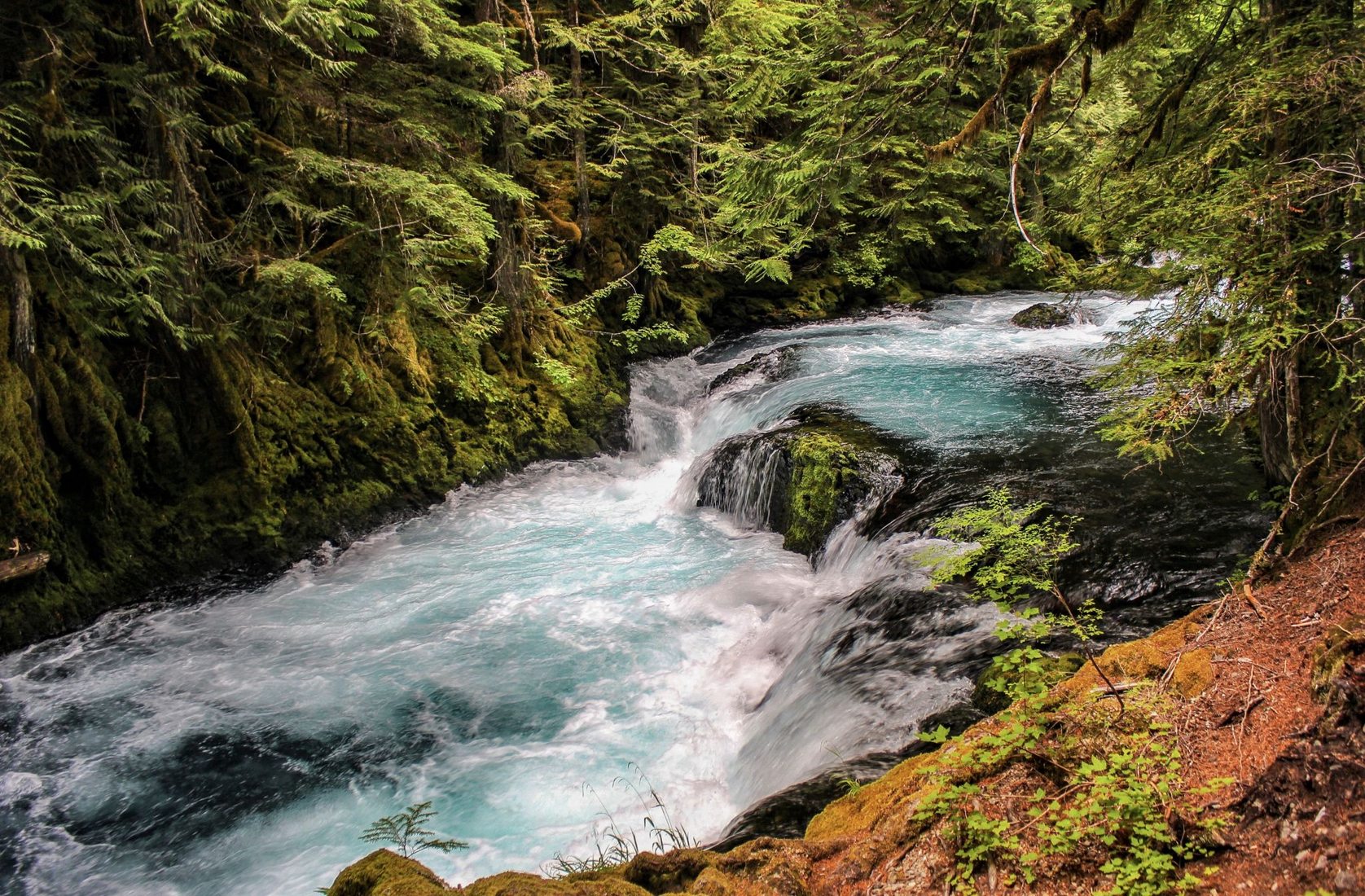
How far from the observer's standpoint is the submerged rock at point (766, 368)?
41.7 feet

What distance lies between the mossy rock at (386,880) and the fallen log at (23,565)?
554 centimetres

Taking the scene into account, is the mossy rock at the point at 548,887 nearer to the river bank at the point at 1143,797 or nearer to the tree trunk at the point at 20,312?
the river bank at the point at 1143,797

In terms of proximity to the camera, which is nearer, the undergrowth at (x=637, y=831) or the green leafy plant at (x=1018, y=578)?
the green leafy plant at (x=1018, y=578)

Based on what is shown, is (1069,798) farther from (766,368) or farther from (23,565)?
(766,368)

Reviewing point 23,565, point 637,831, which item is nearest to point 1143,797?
point 637,831

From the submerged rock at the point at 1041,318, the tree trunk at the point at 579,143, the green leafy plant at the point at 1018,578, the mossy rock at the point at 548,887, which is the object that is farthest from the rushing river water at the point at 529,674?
the tree trunk at the point at 579,143

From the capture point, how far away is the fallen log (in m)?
6.06

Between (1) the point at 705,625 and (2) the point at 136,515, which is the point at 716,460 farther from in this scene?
(2) the point at 136,515

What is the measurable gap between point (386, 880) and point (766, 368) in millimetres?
11201

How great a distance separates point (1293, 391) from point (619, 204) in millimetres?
13028

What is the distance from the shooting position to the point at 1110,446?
7.59m

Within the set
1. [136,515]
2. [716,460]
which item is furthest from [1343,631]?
[136,515]

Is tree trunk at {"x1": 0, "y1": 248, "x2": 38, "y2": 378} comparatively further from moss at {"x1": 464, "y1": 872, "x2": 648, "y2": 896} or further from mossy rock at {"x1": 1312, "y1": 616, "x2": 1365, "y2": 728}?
A: mossy rock at {"x1": 1312, "y1": 616, "x2": 1365, "y2": 728}

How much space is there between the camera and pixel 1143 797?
226cm
